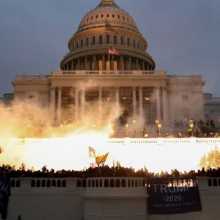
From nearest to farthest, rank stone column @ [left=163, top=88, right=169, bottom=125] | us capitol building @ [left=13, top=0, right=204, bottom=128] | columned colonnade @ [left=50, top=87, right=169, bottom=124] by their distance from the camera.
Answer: stone column @ [left=163, top=88, right=169, bottom=125]
columned colonnade @ [left=50, top=87, right=169, bottom=124]
us capitol building @ [left=13, top=0, right=204, bottom=128]

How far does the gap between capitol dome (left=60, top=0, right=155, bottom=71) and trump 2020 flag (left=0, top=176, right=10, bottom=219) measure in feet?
226

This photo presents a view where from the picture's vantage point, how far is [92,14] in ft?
351

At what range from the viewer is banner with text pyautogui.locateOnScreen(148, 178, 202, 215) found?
22828mm

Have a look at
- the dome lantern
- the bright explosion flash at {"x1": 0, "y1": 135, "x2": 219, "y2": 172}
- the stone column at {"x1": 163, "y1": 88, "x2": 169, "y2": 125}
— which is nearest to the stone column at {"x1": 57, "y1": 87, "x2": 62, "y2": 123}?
the stone column at {"x1": 163, "y1": 88, "x2": 169, "y2": 125}

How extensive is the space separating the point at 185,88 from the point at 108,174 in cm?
5958

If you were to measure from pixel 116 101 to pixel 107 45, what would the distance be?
77.2 feet

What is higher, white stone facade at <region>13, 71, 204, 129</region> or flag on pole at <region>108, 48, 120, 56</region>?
flag on pole at <region>108, 48, 120, 56</region>

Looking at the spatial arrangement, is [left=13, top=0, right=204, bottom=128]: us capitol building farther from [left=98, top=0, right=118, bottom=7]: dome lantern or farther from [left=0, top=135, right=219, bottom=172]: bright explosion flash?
[left=98, top=0, right=118, bottom=7]: dome lantern

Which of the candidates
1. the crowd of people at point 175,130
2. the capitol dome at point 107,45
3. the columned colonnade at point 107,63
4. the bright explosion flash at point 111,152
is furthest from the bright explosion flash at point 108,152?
the columned colonnade at point 107,63

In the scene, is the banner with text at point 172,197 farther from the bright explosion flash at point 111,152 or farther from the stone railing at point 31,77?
the stone railing at point 31,77

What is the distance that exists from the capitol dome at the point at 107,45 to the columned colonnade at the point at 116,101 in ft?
48.1

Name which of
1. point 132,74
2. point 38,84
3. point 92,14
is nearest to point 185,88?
point 132,74

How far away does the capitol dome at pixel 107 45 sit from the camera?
97.2 meters

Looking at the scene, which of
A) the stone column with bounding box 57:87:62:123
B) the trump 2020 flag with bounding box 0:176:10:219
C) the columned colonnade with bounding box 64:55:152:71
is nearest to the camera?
the trump 2020 flag with bounding box 0:176:10:219
